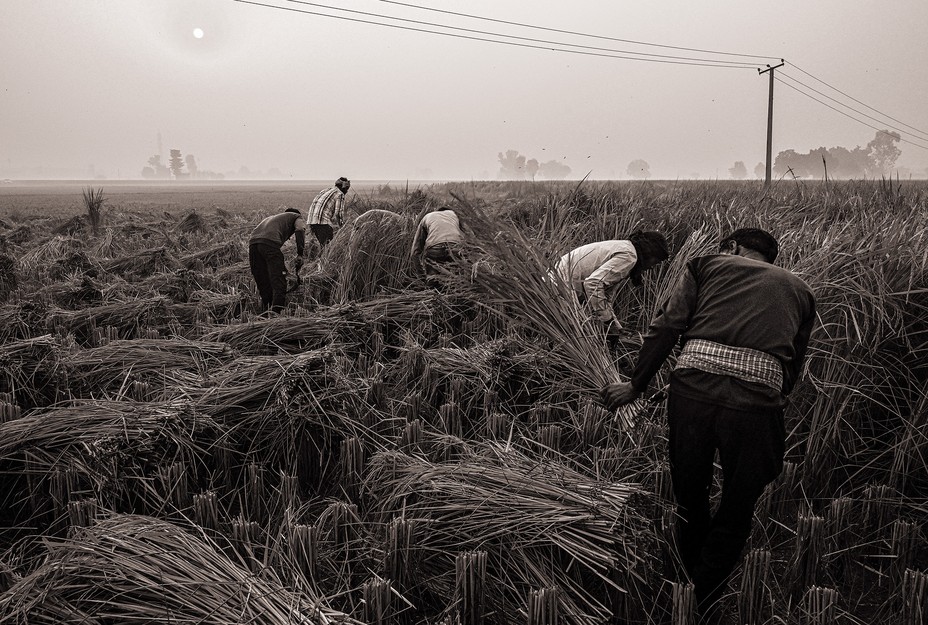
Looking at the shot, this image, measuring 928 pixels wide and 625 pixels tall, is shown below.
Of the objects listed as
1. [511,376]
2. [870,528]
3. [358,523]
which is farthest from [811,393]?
[358,523]

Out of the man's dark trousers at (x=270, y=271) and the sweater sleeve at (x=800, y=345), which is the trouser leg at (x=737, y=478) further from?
the man's dark trousers at (x=270, y=271)

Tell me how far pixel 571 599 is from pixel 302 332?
128 inches

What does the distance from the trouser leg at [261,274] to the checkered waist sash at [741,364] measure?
16.4 ft

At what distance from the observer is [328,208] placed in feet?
25.5

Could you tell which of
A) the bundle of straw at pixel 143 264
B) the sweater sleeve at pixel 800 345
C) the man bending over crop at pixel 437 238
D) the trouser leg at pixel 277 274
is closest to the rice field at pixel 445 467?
the sweater sleeve at pixel 800 345

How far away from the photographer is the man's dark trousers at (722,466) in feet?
6.77

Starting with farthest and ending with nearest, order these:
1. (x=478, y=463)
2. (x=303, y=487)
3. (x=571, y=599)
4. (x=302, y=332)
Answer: (x=302, y=332) < (x=303, y=487) < (x=478, y=463) < (x=571, y=599)

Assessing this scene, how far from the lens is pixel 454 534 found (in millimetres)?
2193

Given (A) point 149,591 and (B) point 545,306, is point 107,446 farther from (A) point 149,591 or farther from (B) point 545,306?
(B) point 545,306

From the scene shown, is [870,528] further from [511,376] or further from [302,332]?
[302,332]

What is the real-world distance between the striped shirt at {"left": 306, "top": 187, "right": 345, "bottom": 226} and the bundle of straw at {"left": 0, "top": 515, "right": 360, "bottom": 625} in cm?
618

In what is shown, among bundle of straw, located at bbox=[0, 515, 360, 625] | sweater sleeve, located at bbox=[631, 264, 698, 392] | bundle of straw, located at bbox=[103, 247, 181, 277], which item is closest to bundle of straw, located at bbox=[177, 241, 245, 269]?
bundle of straw, located at bbox=[103, 247, 181, 277]

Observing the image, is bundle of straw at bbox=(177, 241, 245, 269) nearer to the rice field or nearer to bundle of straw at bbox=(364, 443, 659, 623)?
the rice field

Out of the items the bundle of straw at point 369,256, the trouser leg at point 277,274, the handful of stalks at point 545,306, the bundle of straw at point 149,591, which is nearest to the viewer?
the bundle of straw at point 149,591
